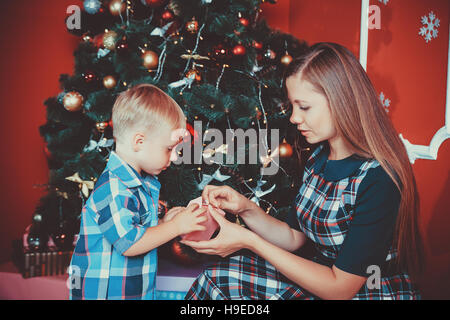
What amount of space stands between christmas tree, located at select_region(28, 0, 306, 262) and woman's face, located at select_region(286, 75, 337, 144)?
1.20 feet

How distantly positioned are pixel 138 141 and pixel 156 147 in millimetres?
66

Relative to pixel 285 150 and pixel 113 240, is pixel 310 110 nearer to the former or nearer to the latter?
pixel 285 150

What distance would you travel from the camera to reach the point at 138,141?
44.8 inches

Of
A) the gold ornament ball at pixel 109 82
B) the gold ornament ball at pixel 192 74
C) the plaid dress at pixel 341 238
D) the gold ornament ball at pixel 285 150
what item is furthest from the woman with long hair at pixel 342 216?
the gold ornament ball at pixel 109 82

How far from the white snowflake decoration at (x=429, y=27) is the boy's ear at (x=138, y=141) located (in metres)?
1.48

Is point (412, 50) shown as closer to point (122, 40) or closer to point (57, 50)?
point (122, 40)

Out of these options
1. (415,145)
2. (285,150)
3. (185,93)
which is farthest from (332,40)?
(185,93)

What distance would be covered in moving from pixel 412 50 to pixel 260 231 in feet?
4.16

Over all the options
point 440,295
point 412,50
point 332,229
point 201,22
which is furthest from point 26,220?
point 412,50

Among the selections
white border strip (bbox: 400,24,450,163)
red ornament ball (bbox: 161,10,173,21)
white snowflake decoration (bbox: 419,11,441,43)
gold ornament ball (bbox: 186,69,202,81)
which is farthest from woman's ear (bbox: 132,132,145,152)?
white snowflake decoration (bbox: 419,11,441,43)

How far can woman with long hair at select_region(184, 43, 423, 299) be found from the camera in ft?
3.02

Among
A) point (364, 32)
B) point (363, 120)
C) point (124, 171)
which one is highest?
point (364, 32)

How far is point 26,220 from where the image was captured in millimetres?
2219

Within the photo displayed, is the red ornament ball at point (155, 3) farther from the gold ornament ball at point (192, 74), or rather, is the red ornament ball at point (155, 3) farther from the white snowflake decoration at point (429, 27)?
the white snowflake decoration at point (429, 27)
